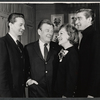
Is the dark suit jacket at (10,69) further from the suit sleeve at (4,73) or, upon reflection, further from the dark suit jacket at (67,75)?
the dark suit jacket at (67,75)

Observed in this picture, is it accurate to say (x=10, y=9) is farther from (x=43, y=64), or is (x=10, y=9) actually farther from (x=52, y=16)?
(x=43, y=64)

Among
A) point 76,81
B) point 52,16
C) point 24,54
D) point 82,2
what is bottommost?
point 76,81

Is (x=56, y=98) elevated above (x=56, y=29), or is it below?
below

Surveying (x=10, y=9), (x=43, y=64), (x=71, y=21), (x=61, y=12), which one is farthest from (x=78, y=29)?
(x=10, y=9)

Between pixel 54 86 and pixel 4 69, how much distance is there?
0.60 metres

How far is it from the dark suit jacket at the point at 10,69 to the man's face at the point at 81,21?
2.47ft

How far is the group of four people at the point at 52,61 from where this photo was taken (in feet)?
7.80

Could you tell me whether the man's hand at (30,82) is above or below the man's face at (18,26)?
below

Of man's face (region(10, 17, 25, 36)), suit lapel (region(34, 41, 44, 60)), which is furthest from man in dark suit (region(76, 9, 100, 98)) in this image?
man's face (region(10, 17, 25, 36))

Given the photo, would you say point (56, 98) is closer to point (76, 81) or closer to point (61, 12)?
point (76, 81)

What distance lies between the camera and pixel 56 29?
2.43m

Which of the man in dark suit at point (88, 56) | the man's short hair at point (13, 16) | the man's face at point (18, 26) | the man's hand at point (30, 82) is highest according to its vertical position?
the man's short hair at point (13, 16)

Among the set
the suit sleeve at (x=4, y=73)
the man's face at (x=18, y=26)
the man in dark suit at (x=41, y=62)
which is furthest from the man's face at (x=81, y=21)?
the suit sleeve at (x=4, y=73)

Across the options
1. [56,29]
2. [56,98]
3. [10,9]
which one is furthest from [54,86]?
[10,9]
